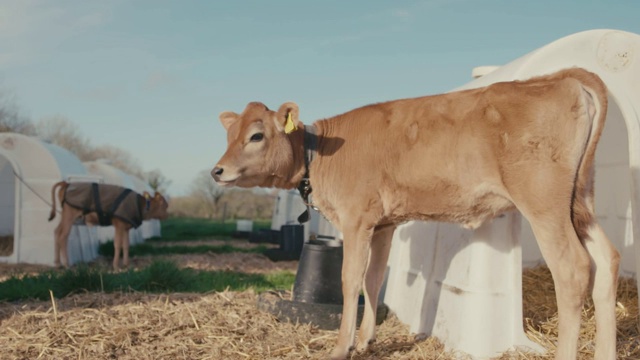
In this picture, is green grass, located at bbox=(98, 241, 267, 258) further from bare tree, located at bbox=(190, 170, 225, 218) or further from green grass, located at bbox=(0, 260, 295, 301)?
bare tree, located at bbox=(190, 170, 225, 218)

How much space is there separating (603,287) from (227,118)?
3.47 metres

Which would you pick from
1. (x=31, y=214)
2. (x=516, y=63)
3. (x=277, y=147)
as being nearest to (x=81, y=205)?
(x=31, y=214)

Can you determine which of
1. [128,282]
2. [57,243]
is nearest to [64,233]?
[57,243]

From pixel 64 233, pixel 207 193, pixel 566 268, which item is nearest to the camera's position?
pixel 566 268

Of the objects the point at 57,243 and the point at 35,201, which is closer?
the point at 57,243

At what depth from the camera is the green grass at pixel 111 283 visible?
7988 mm

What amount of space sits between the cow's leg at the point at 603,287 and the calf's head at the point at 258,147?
2.49 metres

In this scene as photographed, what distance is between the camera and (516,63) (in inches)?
232

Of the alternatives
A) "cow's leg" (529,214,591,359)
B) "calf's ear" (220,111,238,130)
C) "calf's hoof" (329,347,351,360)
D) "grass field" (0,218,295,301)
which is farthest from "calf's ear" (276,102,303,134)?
"grass field" (0,218,295,301)

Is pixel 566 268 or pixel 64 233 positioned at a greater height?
pixel 566 268

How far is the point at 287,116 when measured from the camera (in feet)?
17.2

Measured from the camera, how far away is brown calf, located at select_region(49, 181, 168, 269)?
1400 cm

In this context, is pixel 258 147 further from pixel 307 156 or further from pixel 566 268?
pixel 566 268

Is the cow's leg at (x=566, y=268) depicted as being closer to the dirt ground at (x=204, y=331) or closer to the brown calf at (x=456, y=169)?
the brown calf at (x=456, y=169)
